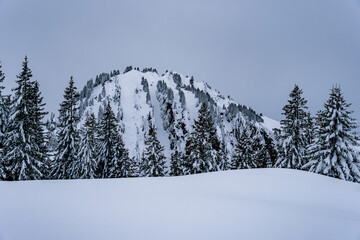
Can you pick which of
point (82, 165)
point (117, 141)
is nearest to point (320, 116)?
point (117, 141)

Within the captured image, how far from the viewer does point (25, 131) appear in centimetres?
1914

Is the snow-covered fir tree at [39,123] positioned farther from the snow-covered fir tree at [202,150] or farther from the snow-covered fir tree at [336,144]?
the snow-covered fir tree at [336,144]

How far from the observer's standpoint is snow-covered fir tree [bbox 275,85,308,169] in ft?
73.9

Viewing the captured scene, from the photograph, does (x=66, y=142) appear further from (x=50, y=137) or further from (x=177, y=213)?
(x=177, y=213)

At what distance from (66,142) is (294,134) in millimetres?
26592

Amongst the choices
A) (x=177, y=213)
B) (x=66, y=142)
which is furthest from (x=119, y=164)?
(x=177, y=213)

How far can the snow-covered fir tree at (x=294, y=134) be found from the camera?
22531mm

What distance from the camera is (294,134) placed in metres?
22.8

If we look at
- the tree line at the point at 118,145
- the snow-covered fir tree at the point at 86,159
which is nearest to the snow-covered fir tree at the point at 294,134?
the tree line at the point at 118,145

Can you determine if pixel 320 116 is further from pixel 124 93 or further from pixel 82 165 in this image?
pixel 124 93

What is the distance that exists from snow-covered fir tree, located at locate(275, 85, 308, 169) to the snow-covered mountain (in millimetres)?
70744

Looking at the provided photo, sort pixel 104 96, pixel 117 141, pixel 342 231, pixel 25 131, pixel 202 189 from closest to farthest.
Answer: pixel 342 231
pixel 202 189
pixel 25 131
pixel 117 141
pixel 104 96

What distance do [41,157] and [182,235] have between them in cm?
2343

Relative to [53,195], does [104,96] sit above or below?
above
